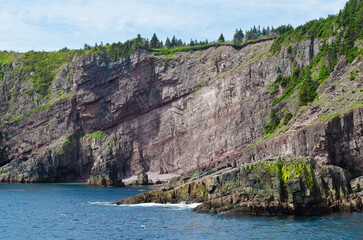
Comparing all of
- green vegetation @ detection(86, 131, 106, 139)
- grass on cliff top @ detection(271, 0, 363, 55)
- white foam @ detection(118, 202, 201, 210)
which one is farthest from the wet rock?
white foam @ detection(118, 202, 201, 210)

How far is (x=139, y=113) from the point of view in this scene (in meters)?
176

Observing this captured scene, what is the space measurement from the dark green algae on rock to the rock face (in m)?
65.2

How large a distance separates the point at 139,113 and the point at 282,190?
4783 inches

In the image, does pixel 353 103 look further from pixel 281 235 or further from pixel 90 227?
pixel 90 227

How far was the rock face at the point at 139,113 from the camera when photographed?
143 meters

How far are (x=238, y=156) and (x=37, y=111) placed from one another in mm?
102784

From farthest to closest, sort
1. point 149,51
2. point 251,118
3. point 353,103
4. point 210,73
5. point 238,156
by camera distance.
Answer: point 149,51 < point 210,73 < point 251,118 < point 238,156 < point 353,103

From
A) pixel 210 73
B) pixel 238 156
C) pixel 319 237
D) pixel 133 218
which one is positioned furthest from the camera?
pixel 210 73

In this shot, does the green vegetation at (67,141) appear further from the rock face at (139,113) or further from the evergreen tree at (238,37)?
the evergreen tree at (238,37)

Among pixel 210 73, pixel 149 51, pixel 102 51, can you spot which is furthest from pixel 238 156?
pixel 102 51

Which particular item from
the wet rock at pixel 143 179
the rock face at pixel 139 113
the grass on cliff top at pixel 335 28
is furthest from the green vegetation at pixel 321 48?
the wet rock at pixel 143 179

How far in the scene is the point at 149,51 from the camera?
180125mm

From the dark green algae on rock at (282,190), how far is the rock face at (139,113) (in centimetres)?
6525

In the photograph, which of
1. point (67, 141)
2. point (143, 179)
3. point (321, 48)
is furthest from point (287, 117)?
point (67, 141)
